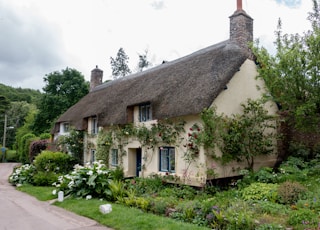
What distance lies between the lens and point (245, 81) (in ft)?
44.1

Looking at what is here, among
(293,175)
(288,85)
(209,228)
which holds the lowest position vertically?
(209,228)

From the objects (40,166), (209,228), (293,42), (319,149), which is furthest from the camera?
(40,166)

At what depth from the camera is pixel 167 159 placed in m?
13.2

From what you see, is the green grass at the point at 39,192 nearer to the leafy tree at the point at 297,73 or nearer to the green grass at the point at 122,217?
the green grass at the point at 122,217

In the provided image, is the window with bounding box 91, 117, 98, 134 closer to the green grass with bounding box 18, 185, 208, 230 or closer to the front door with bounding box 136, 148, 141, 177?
the front door with bounding box 136, 148, 141, 177

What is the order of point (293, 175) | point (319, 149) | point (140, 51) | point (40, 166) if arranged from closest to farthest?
point (293, 175), point (319, 149), point (40, 166), point (140, 51)

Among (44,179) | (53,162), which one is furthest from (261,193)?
(53,162)

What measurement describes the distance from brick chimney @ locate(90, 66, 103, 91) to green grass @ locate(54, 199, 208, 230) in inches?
694

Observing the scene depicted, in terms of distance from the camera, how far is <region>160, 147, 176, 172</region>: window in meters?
12.9

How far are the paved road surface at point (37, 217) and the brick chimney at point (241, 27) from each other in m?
10.6

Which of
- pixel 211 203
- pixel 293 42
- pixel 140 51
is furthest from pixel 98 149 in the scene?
pixel 140 51

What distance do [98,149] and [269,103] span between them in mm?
10063

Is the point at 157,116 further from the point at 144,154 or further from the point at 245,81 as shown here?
the point at 245,81

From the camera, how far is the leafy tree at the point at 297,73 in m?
11.0
